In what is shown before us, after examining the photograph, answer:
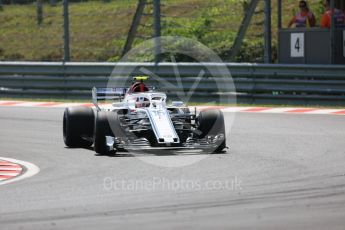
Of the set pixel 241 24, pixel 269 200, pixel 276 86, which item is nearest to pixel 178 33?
pixel 241 24

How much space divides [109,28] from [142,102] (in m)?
11.5

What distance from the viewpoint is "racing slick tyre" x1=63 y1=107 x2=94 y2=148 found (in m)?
14.0

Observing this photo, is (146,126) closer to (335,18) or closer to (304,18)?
(335,18)

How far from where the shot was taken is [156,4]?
21.8m

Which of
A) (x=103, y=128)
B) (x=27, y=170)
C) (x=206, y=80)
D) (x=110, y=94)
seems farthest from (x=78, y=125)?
(x=206, y=80)

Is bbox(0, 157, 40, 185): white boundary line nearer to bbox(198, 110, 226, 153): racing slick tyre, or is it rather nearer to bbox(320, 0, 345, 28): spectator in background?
bbox(198, 110, 226, 153): racing slick tyre

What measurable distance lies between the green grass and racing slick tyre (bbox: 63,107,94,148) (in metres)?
7.99

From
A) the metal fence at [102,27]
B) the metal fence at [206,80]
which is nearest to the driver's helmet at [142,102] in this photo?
the metal fence at [206,80]

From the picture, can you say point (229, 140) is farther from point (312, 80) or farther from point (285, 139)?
point (312, 80)

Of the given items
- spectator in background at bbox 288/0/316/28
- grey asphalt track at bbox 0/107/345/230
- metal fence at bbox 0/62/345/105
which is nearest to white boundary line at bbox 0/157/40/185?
grey asphalt track at bbox 0/107/345/230

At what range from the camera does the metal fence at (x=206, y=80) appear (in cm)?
2016

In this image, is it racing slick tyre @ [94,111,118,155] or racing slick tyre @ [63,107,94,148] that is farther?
racing slick tyre @ [63,107,94,148]

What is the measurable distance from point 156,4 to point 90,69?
2197 mm

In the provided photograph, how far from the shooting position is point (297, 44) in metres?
21.5
